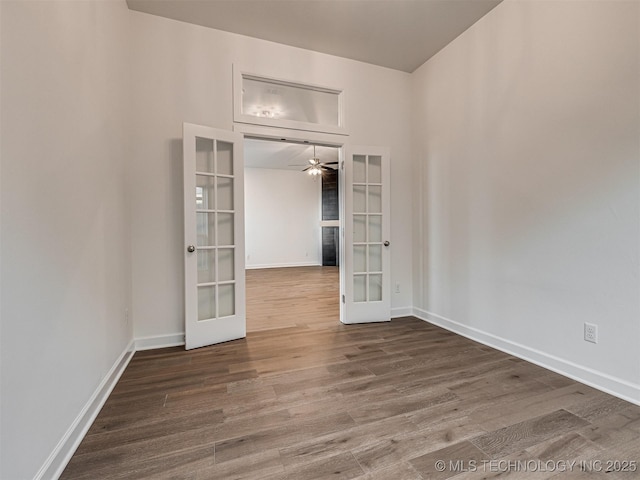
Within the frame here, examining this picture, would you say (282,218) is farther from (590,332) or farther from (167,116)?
(590,332)

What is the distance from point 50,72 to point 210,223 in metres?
1.57

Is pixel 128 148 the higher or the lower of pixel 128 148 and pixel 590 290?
the higher

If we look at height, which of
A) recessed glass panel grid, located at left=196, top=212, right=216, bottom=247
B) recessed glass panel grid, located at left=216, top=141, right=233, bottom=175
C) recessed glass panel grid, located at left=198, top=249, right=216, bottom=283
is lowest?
recessed glass panel grid, located at left=198, top=249, right=216, bottom=283

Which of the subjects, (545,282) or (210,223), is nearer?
(545,282)

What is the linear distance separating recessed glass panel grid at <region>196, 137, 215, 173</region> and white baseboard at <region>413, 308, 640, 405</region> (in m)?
2.92

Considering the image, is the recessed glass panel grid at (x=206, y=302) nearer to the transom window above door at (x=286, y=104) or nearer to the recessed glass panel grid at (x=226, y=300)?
the recessed glass panel grid at (x=226, y=300)

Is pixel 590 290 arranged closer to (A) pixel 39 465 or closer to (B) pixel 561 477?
(B) pixel 561 477

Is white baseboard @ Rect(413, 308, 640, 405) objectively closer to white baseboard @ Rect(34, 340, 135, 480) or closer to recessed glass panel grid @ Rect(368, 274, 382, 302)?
recessed glass panel grid @ Rect(368, 274, 382, 302)

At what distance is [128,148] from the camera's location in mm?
2523

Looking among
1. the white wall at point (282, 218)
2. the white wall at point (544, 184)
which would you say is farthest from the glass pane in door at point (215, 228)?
the white wall at point (282, 218)

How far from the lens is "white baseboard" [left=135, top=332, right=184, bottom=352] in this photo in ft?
8.50

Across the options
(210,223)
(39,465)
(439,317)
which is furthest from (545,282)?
(39,465)

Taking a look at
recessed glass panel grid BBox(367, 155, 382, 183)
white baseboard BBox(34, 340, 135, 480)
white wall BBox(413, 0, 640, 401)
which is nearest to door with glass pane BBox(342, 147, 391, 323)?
recessed glass panel grid BBox(367, 155, 382, 183)

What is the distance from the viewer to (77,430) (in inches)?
56.0
